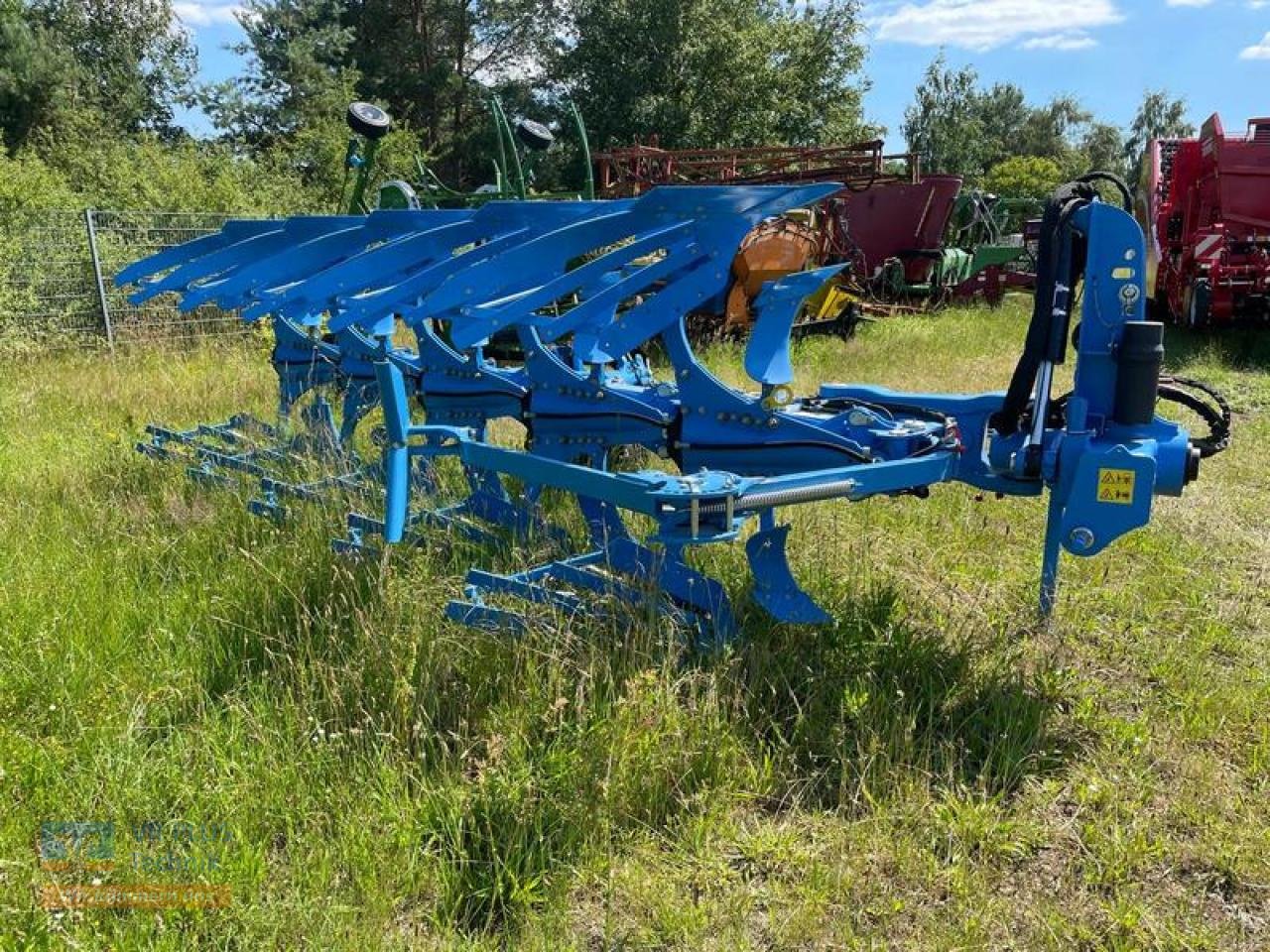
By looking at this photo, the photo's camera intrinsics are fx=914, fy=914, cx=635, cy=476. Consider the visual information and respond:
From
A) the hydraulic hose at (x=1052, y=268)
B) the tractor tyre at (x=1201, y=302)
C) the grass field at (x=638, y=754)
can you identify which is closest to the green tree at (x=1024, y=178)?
the tractor tyre at (x=1201, y=302)

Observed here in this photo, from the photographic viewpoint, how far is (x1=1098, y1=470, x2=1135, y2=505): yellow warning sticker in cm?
272

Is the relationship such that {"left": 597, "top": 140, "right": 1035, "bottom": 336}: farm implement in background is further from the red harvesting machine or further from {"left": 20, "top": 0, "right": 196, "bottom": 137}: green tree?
{"left": 20, "top": 0, "right": 196, "bottom": 137}: green tree

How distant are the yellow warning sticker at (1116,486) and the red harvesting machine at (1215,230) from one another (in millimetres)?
7329

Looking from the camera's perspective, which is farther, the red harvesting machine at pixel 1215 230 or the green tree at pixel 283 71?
the green tree at pixel 283 71

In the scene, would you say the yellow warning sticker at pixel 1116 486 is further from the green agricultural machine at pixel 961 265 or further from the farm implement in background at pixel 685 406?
the green agricultural machine at pixel 961 265

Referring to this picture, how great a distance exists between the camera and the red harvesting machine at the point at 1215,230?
9.66m

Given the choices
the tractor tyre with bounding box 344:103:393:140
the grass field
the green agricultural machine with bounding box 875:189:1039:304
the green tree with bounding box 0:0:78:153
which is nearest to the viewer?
the grass field

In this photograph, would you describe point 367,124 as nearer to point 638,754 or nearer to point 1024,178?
point 638,754

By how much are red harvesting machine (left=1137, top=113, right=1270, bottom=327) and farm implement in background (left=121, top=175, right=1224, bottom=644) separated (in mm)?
7066

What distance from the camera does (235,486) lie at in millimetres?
4484

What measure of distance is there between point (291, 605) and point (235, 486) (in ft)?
4.30
